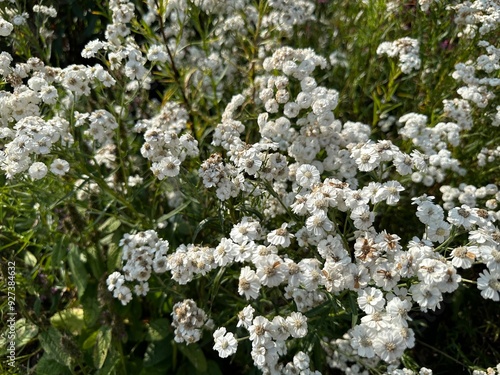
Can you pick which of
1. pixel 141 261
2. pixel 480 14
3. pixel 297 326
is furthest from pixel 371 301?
pixel 480 14

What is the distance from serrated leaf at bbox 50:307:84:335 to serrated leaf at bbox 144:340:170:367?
418mm

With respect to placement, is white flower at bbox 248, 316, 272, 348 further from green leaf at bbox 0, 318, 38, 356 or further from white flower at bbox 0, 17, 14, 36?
white flower at bbox 0, 17, 14, 36

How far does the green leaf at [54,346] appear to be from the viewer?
2.52 m

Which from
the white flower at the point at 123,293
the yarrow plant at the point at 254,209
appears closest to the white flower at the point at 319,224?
the yarrow plant at the point at 254,209

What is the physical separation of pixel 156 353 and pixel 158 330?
0.50 ft

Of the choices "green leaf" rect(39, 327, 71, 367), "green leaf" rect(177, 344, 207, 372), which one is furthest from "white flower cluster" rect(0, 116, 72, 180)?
"green leaf" rect(177, 344, 207, 372)

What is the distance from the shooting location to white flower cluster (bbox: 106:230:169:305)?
2.24 meters

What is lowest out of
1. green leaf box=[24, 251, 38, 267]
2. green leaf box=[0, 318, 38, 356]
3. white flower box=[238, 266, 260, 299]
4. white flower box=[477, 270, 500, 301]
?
green leaf box=[0, 318, 38, 356]

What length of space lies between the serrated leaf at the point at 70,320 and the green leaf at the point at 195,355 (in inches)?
25.0

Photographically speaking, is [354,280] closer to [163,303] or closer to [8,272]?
[163,303]

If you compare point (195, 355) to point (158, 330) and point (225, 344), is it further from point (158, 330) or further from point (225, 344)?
point (225, 344)

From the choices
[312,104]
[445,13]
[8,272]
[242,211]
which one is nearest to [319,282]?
[242,211]

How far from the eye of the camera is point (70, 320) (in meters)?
2.86

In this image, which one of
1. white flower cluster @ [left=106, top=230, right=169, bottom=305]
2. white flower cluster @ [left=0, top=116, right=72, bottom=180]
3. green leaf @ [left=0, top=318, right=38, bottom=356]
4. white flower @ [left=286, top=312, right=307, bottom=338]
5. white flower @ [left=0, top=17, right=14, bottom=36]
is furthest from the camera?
green leaf @ [left=0, top=318, right=38, bottom=356]
